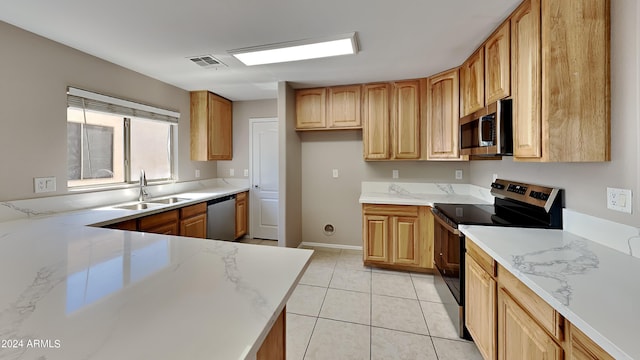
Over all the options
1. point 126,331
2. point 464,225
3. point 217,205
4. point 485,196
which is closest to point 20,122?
point 217,205

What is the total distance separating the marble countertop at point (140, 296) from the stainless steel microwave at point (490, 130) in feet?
5.28

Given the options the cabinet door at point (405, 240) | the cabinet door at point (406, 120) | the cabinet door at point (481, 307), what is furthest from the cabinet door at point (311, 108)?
the cabinet door at point (481, 307)

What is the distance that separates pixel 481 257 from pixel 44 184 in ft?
11.0

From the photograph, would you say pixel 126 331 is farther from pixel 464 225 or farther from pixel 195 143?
pixel 195 143

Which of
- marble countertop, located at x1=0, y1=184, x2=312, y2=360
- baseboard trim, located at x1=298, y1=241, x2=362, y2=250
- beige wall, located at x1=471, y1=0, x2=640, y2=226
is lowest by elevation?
baseboard trim, located at x1=298, y1=241, x2=362, y2=250

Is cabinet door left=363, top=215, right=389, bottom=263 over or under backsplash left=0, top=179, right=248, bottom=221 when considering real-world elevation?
under

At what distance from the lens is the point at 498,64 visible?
192cm

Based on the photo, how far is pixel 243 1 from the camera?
1.66 m

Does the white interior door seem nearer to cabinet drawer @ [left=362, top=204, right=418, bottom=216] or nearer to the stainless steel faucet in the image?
the stainless steel faucet

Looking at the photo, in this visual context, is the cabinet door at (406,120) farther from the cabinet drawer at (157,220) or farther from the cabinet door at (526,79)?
the cabinet drawer at (157,220)

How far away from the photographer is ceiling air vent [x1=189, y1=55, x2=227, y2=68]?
2.51 m

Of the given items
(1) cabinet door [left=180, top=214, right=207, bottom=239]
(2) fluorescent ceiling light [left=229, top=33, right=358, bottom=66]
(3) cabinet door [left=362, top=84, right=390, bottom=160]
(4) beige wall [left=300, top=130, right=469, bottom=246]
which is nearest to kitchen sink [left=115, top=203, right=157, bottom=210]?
(1) cabinet door [left=180, top=214, right=207, bottom=239]

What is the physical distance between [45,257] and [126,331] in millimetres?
890

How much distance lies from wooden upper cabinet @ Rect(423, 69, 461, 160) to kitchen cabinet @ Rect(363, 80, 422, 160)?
13 cm
